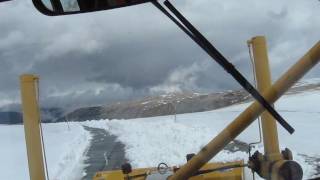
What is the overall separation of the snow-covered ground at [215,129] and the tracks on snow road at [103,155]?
18 cm

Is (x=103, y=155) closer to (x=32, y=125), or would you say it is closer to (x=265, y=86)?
(x=32, y=125)

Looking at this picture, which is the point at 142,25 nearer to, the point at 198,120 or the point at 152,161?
the point at 198,120

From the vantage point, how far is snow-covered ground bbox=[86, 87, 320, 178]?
2.15m

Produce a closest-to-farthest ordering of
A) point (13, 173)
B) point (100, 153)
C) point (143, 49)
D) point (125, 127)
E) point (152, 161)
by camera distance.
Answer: point (143, 49) → point (125, 127) → point (13, 173) → point (152, 161) → point (100, 153)

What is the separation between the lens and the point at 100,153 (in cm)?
330

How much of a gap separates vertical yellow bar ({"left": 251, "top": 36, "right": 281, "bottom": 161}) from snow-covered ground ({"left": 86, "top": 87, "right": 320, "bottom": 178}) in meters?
0.04

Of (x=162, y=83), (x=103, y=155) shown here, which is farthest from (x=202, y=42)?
(x=103, y=155)

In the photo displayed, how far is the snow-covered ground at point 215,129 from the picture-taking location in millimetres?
2152

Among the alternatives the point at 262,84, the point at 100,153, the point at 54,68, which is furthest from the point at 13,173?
the point at 262,84

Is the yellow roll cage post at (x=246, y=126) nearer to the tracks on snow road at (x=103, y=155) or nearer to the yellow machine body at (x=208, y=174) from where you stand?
the yellow machine body at (x=208, y=174)

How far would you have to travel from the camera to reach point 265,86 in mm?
2271

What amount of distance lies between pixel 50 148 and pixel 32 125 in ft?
0.49

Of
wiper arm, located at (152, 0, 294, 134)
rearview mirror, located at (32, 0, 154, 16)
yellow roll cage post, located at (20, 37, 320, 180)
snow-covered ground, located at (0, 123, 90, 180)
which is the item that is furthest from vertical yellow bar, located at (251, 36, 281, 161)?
snow-covered ground, located at (0, 123, 90, 180)

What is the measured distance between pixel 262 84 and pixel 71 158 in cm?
113
